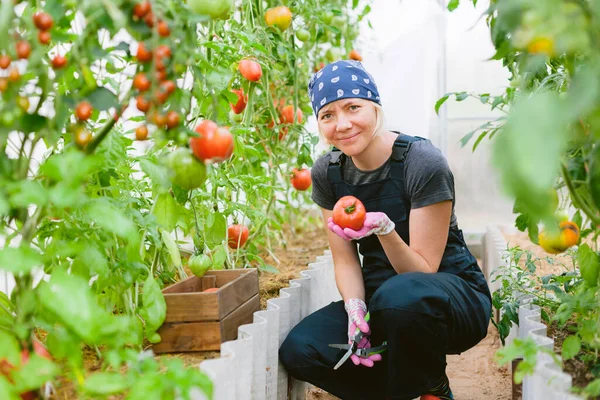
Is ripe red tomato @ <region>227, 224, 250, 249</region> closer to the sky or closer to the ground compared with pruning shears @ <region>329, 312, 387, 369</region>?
closer to the sky

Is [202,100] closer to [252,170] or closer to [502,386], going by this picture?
[252,170]

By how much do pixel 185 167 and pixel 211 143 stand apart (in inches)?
2.3

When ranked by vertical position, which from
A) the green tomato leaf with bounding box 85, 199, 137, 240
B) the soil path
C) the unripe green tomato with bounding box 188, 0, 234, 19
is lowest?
the soil path

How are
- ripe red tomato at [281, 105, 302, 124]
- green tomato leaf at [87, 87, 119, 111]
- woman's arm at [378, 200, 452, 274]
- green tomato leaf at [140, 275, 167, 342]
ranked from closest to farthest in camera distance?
green tomato leaf at [87, 87, 119, 111]
green tomato leaf at [140, 275, 167, 342]
woman's arm at [378, 200, 452, 274]
ripe red tomato at [281, 105, 302, 124]

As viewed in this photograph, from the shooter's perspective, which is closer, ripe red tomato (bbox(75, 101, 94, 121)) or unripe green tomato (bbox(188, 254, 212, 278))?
ripe red tomato (bbox(75, 101, 94, 121))

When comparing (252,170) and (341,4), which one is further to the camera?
(341,4)

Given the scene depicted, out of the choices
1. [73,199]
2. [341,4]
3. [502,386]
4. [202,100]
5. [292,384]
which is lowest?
[502,386]

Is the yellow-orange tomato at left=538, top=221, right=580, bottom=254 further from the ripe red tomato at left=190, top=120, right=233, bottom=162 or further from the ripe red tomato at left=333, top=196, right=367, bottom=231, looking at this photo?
the ripe red tomato at left=190, top=120, right=233, bottom=162

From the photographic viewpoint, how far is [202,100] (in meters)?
1.58

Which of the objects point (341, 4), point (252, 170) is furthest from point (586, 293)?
point (341, 4)

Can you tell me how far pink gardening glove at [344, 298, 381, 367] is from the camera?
1.69 metres

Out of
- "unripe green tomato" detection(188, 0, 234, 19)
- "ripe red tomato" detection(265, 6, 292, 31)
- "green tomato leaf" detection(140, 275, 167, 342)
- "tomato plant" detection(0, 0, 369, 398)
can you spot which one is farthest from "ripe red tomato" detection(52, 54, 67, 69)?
"ripe red tomato" detection(265, 6, 292, 31)

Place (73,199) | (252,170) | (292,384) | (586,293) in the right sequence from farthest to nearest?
1. (252,170)
2. (292,384)
3. (586,293)
4. (73,199)

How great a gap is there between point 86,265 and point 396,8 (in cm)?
333
